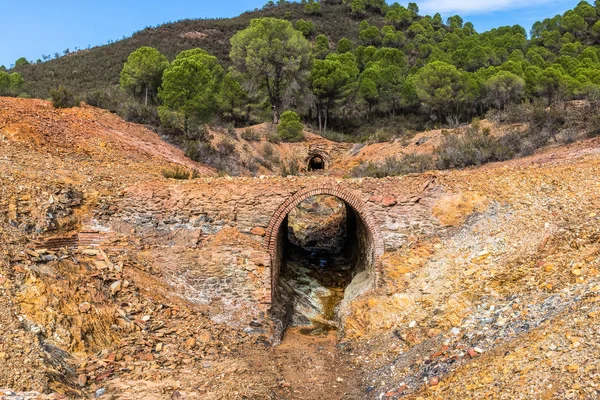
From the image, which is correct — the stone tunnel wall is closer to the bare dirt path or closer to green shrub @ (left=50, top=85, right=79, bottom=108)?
the bare dirt path

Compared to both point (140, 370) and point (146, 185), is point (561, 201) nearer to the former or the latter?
point (140, 370)

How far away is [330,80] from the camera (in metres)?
36.6

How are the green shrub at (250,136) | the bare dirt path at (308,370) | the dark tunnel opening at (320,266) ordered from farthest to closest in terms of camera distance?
1. the green shrub at (250,136)
2. the dark tunnel opening at (320,266)
3. the bare dirt path at (308,370)

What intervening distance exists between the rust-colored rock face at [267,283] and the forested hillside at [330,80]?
412 inches

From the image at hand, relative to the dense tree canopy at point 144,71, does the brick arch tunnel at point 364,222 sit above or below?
below

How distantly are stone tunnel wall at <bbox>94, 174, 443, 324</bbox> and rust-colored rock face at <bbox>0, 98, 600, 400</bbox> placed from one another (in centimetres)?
4

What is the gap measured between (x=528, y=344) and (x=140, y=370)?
669 centimetres

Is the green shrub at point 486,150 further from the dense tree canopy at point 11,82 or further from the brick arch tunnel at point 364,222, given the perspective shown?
the dense tree canopy at point 11,82

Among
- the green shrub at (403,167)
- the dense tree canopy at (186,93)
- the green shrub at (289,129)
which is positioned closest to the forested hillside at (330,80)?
the dense tree canopy at (186,93)

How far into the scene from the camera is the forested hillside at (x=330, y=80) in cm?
2628

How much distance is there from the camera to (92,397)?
7.03 meters

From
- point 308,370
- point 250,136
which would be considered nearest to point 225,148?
point 250,136

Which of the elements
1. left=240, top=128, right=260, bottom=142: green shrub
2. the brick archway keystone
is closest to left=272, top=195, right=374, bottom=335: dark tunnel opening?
the brick archway keystone

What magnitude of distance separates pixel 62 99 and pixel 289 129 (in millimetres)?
16155
